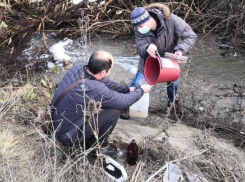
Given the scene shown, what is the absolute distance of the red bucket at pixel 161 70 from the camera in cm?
331

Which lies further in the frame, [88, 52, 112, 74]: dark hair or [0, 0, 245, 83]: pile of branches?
[0, 0, 245, 83]: pile of branches

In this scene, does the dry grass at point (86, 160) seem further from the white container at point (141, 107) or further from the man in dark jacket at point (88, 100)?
the white container at point (141, 107)

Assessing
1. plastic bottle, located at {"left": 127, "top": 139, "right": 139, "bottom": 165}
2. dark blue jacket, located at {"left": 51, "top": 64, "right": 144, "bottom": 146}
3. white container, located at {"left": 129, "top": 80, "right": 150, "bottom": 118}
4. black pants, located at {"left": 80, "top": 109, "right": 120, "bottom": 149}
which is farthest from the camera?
white container, located at {"left": 129, "top": 80, "right": 150, "bottom": 118}

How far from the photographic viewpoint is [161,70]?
329 cm

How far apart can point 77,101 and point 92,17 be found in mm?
4032

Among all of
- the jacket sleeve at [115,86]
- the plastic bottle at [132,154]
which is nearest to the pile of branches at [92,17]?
the jacket sleeve at [115,86]

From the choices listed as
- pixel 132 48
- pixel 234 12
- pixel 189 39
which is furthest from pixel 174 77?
pixel 234 12

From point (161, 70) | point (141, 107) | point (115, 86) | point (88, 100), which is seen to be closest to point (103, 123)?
point (88, 100)

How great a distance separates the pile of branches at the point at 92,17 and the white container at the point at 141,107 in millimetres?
2662

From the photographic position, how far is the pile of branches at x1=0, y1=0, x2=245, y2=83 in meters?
6.21

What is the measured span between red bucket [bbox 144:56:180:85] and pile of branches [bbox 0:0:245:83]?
2.71 m

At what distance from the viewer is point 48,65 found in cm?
571

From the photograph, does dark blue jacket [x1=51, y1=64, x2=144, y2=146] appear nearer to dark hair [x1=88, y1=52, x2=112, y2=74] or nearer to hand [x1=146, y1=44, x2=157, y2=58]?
dark hair [x1=88, y1=52, x2=112, y2=74]

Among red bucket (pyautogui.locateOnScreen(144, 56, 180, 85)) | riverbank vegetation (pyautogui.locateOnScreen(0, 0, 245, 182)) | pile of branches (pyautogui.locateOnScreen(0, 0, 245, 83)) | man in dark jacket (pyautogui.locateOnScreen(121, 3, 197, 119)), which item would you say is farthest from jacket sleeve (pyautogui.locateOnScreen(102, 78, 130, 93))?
pile of branches (pyautogui.locateOnScreen(0, 0, 245, 83))
